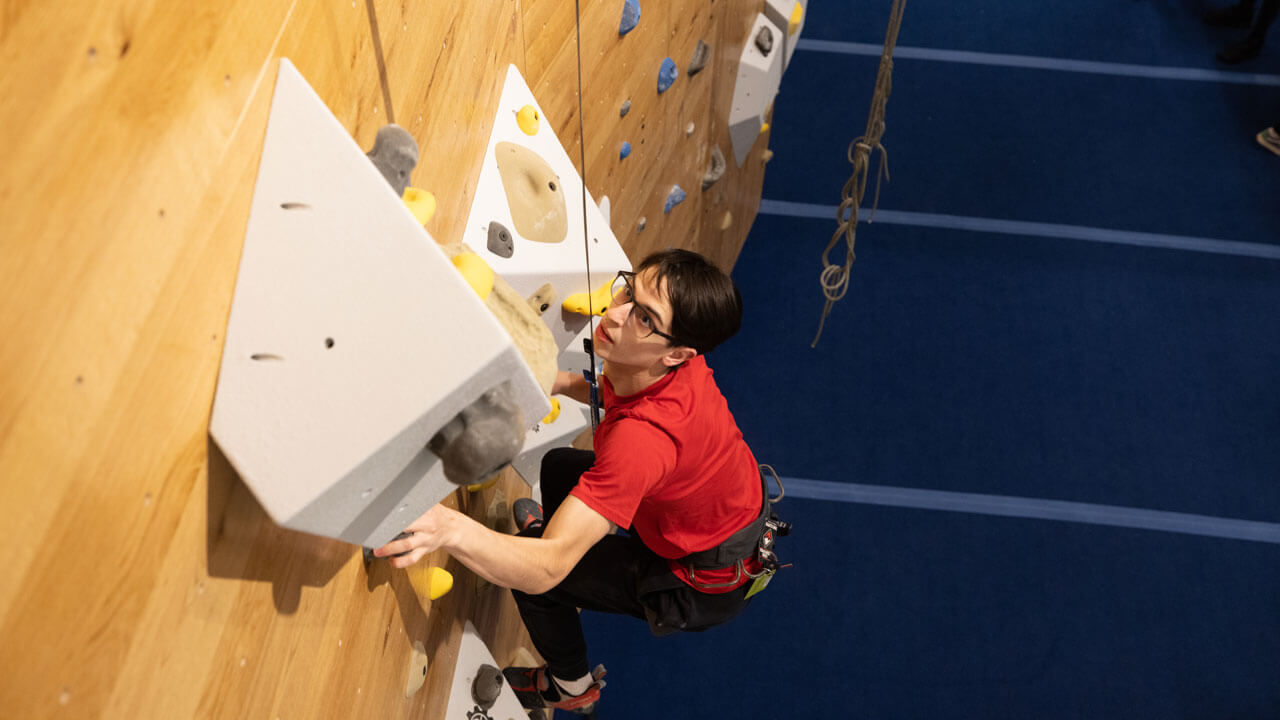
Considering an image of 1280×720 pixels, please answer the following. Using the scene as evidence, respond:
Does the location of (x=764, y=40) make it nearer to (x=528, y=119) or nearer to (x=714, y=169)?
(x=714, y=169)

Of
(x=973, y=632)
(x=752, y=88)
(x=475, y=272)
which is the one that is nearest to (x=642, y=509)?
(x=475, y=272)

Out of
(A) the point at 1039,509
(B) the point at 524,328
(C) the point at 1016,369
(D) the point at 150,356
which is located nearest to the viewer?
(D) the point at 150,356

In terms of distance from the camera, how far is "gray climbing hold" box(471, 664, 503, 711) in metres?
1.96

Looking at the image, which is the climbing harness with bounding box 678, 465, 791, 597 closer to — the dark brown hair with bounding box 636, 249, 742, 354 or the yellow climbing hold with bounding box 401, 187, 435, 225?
the dark brown hair with bounding box 636, 249, 742, 354

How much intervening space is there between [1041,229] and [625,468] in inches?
130

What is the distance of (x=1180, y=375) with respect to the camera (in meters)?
3.74

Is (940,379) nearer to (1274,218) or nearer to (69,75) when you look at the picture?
(1274,218)

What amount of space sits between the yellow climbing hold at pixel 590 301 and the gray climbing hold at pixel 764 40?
1.78 meters

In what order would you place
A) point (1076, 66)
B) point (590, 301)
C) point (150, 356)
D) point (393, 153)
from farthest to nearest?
point (1076, 66) → point (590, 301) → point (393, 153) → point (150, 356)

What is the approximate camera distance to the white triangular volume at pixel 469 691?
6.20 feet

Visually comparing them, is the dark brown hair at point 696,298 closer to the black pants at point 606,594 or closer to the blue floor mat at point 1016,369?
the black pants at point 606,594

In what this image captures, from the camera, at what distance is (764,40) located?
11.0 ft

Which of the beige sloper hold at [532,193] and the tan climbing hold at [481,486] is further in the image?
the tan climbing hold at [481,486]

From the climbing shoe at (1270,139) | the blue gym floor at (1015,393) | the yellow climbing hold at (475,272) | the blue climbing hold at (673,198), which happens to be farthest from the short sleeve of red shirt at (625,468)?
the climbing shoe at (1270,139)
